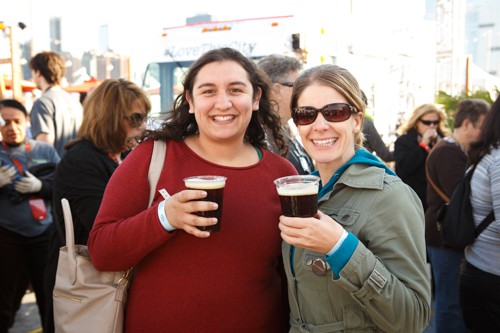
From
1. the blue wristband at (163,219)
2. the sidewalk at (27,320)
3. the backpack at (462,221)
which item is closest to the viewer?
the blue wristband at (163,219)

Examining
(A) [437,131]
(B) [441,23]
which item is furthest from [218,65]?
(B) [441,23]

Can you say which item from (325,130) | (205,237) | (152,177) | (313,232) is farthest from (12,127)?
(313,232)

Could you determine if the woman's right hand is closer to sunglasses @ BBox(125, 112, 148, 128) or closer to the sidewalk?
sunglasses @ BBox(125, 112, 148, 128)

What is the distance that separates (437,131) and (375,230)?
508 cm

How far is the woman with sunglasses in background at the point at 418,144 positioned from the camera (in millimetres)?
5895

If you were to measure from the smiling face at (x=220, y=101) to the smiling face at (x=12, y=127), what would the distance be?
255 centimetres

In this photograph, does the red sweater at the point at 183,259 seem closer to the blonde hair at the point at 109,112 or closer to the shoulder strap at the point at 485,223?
the blonde hair at the point at 109,112

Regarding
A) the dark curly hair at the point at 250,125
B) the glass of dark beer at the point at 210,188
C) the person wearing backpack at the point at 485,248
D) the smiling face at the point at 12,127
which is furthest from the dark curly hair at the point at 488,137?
the smiling face at the point at 12,127

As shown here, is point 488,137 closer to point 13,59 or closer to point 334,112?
point 334,112

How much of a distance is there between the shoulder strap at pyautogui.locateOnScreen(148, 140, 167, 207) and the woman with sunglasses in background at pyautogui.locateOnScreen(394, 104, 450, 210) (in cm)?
423

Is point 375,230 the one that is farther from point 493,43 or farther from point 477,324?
point 493,43

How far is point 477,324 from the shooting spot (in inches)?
122

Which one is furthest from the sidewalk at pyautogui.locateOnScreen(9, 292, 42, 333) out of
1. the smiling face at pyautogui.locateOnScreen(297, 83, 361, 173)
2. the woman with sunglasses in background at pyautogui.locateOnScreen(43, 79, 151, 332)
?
the smiling face at pyautogui.locateOnScreen(297, 83, 361, 173)

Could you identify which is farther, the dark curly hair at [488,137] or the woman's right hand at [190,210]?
the dark curly hair at [488,137]
